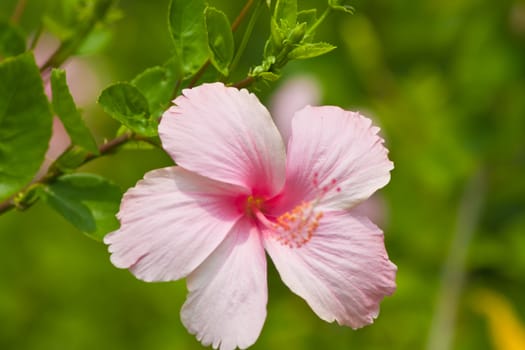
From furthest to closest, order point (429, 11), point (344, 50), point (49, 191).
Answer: point (344, 50) → point (429, 11) → point (49, 191)

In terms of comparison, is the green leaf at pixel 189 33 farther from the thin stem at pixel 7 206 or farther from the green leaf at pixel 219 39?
the thin stem at pixel 7 206

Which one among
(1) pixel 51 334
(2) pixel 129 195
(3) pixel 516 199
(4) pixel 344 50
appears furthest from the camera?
(4) pixel 344 50

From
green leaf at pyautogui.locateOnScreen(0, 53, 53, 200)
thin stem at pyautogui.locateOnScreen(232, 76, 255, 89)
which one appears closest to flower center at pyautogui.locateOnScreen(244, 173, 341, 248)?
thin stem at pyautogui.locateOnScreen(232, 76, 255, 89)

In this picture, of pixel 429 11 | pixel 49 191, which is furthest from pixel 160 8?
pixel 49 191

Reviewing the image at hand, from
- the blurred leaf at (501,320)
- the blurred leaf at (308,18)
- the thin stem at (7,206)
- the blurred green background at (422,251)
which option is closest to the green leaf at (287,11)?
the blurred leaf at (308,18)

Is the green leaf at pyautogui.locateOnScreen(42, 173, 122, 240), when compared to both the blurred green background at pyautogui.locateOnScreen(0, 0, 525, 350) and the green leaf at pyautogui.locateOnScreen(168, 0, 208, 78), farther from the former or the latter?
the blurred green background at pyautogui.locateOnScreen(0, 0, 525, 350)

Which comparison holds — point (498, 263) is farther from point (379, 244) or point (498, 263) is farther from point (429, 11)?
point (379, 244)
